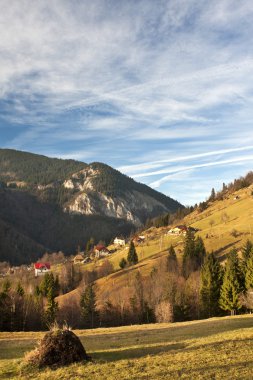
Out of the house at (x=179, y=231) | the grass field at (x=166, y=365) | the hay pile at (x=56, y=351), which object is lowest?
Answer: the grass field at (x=166, y=365)

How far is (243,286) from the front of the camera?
2734 inches

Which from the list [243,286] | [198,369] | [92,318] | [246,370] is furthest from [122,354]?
[92,318]

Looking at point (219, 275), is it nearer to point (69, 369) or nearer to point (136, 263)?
point (69, 369)

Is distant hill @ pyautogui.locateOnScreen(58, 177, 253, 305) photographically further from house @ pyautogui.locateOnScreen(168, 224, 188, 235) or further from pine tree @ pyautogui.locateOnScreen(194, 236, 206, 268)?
pine tree @ pyautogui.locateOnScreen(194, 236, 206, 268)

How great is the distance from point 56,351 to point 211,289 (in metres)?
60.1

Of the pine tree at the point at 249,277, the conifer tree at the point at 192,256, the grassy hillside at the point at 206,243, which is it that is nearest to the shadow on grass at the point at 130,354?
the pine tree at the point at 249,277

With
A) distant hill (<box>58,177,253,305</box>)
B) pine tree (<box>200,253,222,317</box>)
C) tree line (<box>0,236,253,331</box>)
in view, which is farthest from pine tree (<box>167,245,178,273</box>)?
pine tree (<box>200,253,222,317</box>)

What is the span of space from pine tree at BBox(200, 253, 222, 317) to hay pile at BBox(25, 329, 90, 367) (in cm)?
5835

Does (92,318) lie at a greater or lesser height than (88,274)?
lesser

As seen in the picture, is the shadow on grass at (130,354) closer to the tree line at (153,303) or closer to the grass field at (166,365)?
the grass field at (166,365)

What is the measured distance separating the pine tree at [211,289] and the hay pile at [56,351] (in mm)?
58351

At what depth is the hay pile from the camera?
59.6 feet

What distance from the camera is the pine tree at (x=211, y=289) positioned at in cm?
7181

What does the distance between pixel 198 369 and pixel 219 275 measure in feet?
206
